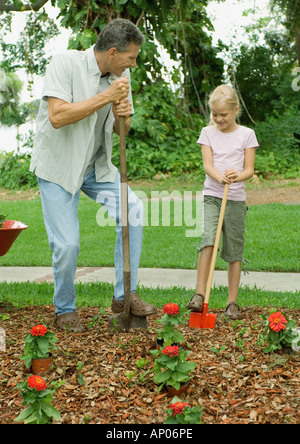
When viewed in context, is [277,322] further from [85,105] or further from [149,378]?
[85,105]

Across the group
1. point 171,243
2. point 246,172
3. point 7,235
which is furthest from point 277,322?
point 171,243

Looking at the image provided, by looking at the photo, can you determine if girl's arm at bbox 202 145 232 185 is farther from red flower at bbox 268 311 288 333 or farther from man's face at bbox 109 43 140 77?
red flower at bbox 268 311 288 333

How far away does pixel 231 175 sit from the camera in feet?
13.4

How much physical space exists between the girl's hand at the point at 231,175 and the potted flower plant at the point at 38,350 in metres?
1.68

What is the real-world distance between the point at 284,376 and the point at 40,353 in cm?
128

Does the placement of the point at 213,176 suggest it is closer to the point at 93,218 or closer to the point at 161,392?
the point at 161,392

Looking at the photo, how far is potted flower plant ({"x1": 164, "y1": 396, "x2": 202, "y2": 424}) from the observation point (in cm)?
248

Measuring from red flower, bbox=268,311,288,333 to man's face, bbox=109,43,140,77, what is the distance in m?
1.71

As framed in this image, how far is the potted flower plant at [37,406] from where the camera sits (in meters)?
2.58

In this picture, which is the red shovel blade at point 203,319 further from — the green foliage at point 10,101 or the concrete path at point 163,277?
the green foliage at point 10,101

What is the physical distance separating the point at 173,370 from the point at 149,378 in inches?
10.6

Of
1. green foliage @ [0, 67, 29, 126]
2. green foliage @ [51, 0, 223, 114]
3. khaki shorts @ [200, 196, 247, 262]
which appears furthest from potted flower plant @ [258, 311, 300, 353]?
green foliage @ [0, 67, 29, 126]

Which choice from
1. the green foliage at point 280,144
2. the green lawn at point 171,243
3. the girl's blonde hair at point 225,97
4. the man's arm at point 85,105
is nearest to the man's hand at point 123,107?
the man's arm at point 85,105
